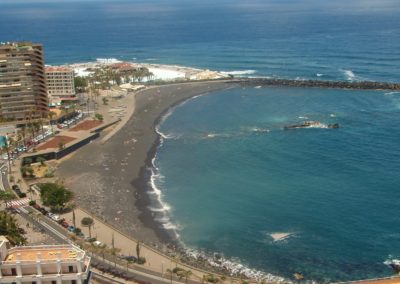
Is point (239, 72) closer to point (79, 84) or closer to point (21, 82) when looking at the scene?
point (79, 84)

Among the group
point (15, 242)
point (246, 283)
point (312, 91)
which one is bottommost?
point (246, 283)

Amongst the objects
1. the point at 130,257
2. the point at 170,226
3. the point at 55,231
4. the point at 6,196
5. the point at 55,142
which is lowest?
the point at 130,257

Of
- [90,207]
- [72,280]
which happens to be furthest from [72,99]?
[72,280]

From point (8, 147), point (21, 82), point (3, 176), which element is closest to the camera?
point (3, 176)

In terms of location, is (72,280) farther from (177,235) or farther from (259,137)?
(259,137)

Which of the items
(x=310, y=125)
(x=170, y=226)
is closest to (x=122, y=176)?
(x=170, y=226)
